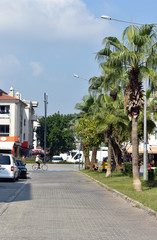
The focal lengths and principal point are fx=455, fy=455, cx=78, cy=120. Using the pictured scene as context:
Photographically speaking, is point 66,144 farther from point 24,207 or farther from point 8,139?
point 24,207

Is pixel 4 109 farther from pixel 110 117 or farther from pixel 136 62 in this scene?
pixel 136 62

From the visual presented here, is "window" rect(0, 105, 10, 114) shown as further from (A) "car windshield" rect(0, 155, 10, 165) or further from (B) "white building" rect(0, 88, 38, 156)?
(A) "car windshield" rect(0, 155, 10, 165)

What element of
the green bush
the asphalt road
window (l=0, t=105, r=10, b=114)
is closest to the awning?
window (l=0, t=105, r=10, b=114)

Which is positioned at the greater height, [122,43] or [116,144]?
[122,43]

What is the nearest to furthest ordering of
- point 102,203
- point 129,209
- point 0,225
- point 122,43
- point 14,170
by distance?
point 0,225
point 129,209
point 102,203
point 122,43
point 14,170

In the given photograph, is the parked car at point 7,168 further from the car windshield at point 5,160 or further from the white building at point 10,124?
the white building at point 10,124

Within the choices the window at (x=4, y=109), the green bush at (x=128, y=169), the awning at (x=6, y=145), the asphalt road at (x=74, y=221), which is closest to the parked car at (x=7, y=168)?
the green bush at (x=128, y=169)

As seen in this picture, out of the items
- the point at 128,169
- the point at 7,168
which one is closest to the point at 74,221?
the point at 7,168

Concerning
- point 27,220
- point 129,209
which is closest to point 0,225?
point 27,220

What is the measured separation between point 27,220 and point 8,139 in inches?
2746

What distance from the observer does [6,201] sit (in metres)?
16.3

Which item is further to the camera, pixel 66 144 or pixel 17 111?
pixel 66 144

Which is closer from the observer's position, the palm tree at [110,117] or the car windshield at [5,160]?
the car windshield at [5,160]

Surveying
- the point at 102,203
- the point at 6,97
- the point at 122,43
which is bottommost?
the point at 102,203
